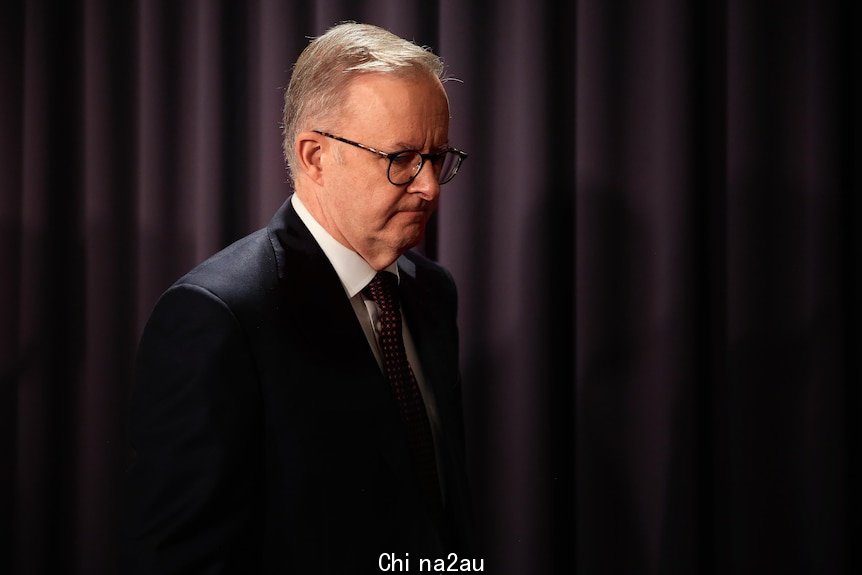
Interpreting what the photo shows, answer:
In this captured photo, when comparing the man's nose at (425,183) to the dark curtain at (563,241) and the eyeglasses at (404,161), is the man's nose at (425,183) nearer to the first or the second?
the eyeglasses at (404,161)

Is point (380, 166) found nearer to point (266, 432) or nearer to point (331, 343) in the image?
point (331, 343)

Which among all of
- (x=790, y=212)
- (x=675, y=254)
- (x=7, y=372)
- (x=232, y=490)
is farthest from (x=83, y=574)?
(x=790, y=212)

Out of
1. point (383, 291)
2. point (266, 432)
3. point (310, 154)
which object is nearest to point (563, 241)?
point (383, 291)

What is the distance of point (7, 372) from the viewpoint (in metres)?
1.72

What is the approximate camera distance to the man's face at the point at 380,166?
3.18 feet

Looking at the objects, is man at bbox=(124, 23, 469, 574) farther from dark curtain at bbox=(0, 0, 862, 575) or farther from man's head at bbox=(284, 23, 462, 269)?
dark curtain at bbox=(0, 0, 862, 575)

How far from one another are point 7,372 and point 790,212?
1.75m

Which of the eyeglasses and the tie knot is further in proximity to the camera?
the tie knot

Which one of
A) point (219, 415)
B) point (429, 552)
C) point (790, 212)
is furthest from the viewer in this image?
point (790, 212)

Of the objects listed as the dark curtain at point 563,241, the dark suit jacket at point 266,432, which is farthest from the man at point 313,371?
the dark curtain at point 563,241

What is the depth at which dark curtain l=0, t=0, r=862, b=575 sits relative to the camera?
65.0 inches

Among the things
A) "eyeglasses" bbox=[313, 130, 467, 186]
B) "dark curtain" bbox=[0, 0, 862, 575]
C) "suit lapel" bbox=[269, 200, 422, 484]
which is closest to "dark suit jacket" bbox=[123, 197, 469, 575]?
"suit lapel" bbox=[269, 200, 422, 484]

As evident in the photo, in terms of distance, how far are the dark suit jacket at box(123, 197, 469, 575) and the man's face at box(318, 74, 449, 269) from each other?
0.06m

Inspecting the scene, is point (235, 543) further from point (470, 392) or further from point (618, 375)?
point (618, 375)
